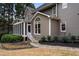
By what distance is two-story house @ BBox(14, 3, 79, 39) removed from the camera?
1073 cm

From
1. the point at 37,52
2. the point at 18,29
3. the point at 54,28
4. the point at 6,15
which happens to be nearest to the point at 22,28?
the point at 18,29

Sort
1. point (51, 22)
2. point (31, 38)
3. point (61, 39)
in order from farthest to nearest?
1. point (51, 22)
2. point (31, 38)
3. point (61, 39)

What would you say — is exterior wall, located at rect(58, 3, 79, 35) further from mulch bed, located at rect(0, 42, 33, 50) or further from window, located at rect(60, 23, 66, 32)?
mulch bed, located at rect(0, 42, 33, 50)

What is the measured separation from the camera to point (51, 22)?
1183 cm

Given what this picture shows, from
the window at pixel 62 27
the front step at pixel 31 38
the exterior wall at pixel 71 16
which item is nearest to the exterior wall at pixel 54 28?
the window at pixel 62 27

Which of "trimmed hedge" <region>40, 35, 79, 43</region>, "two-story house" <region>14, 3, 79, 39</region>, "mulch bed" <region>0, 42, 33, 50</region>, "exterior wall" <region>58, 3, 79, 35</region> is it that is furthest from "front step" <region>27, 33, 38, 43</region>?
"exterior wall" <region>58, 3, 79, 35</region>

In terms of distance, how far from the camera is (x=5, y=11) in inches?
398

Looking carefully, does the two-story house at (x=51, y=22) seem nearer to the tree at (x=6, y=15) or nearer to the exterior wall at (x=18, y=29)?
the exterior wall at (x=18, y=29)

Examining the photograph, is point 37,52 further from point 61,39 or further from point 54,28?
point 54,28

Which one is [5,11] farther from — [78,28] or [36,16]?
[78,28]

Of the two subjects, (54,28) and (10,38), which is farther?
(54,28)

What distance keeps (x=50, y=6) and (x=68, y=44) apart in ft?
8.34

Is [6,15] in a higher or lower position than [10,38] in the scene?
higher

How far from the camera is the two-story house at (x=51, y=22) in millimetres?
10734
